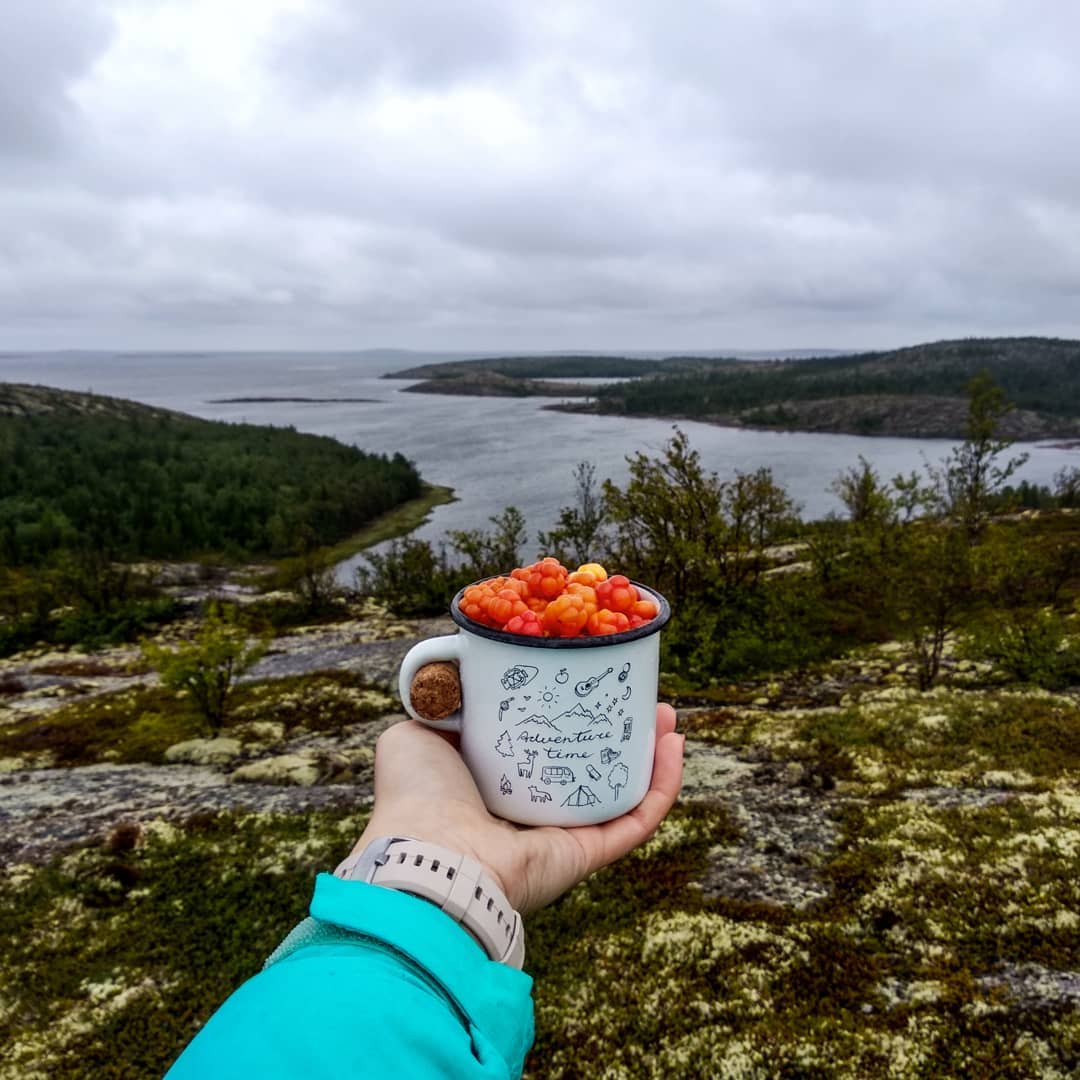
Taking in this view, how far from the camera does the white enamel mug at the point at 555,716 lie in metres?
3.27

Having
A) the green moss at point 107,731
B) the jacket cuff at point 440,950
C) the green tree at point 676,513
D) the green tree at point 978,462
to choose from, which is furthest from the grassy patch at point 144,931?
the green tree at point 978,462

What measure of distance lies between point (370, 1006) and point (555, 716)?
180 cm

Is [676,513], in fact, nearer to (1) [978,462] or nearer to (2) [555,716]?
(2) [555,716]

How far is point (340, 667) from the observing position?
27328mm

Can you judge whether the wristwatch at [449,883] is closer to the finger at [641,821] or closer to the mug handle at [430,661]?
the finger at [641,821]

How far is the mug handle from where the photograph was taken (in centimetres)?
367

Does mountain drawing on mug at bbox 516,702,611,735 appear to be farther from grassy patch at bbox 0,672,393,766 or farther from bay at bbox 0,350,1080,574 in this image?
bay at bbox 0,350,1080,574

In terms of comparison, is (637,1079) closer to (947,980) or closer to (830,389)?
(947,980)

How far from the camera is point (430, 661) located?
12.4 ft

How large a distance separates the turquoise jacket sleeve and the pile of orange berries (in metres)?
1.41

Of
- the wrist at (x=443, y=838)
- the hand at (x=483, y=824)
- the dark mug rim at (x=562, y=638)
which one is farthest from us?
the dark mug rim at (x=562, y=638)

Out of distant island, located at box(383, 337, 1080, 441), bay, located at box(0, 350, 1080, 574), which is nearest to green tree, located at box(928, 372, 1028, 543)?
bay, located at box(0, 350, 1080, 574)

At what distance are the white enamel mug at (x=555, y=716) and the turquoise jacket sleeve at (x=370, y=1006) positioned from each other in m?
1.19

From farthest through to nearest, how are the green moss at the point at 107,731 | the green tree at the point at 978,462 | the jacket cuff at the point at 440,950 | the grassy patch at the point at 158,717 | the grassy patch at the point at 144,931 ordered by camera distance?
the green tree at the point at 978,462
the grassy patch at the point at 158,717
the green moss at the point at 107,731
the grassy patch at the point at 144,931
the jacket cuff at the point at 440,950
